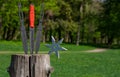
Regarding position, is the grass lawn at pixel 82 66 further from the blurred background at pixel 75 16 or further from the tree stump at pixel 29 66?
the blurred background at pixel 75 16

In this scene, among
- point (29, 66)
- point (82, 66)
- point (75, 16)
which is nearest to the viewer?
point (29, 66)

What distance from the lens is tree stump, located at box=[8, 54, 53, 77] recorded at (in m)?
3.86

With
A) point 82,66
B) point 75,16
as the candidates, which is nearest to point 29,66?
point 82,66

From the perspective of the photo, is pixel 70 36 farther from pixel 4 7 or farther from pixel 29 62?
pixel 29 62

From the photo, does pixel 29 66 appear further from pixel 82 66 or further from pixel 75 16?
pixel 75 16

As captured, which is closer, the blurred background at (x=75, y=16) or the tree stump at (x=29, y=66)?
the tree stump at (x=29, y=66)

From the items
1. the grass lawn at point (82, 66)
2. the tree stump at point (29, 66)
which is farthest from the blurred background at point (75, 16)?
the tree stump at point (29, 66)

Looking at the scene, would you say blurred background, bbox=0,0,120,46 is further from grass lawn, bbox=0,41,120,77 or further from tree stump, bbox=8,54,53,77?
tree stump, bbox=8,54,53,77

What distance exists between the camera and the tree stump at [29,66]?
12.7 ft

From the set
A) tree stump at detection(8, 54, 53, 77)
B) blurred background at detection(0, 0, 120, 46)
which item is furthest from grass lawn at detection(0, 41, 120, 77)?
blurred background at detection(0, 0, 120, 46)

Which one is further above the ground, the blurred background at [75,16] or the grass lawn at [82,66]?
the blurred background at [75,16]

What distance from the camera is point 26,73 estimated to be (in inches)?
152

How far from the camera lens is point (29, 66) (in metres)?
3.87

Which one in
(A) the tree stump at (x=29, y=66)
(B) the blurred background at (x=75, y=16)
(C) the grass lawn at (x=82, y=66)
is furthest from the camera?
(B) the blurred background at (x=75, y=16)
